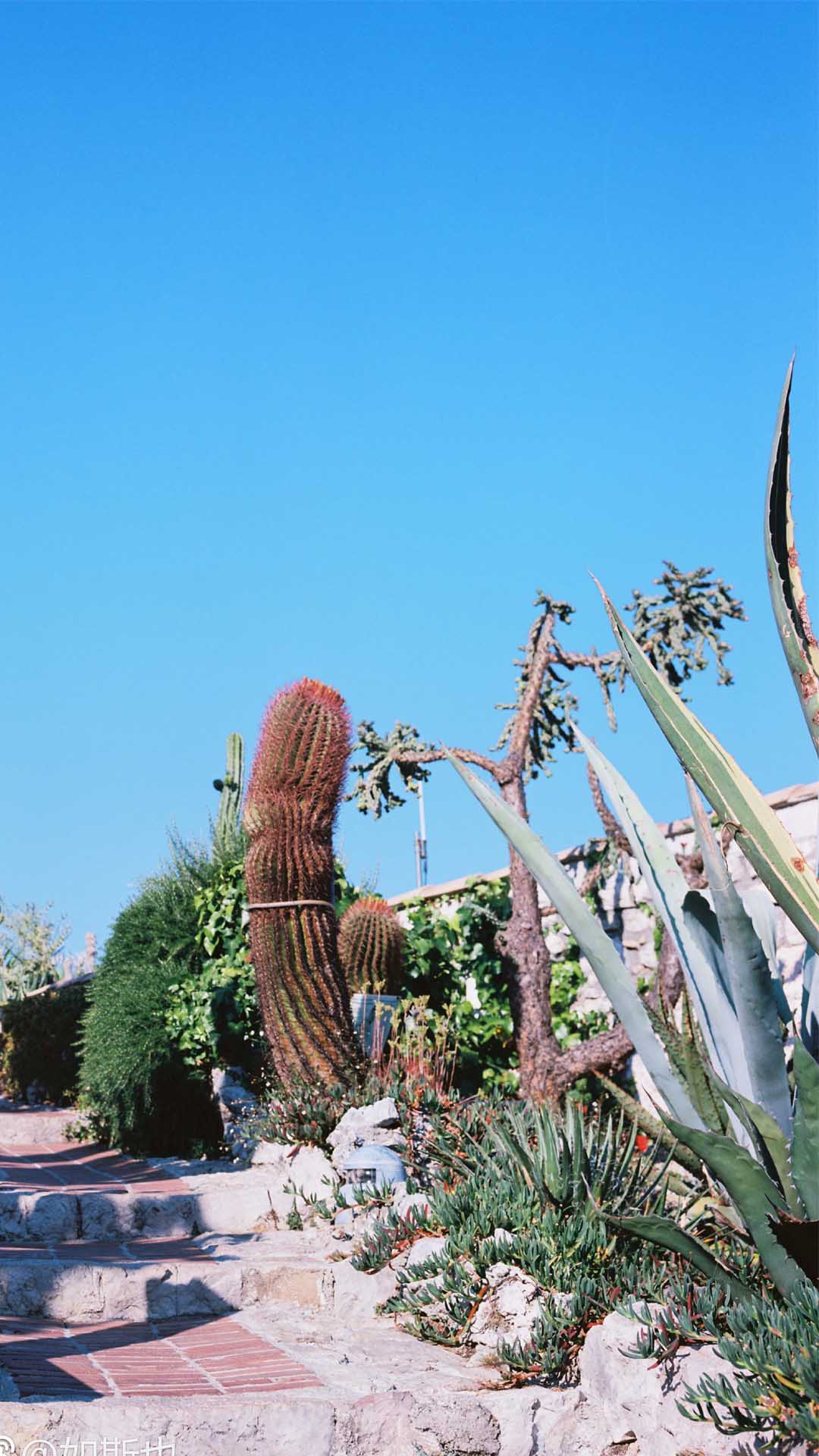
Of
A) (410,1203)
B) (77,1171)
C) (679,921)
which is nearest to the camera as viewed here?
(679,921)

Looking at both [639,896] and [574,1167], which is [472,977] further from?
[574,1167]

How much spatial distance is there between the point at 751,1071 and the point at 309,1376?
1758mm

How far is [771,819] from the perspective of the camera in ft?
8.00

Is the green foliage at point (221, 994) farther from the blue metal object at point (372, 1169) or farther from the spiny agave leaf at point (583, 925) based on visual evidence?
the spiny agave leaf at point (583, 925)

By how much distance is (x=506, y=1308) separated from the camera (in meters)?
3.66

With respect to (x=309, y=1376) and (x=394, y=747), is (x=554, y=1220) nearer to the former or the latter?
(x=309, y=1376)

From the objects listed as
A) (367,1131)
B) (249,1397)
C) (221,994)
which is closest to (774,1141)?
(249,1397)

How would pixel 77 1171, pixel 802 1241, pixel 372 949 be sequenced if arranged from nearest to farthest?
pixel 802 1241
pixel 77 1171
pixel 372 949

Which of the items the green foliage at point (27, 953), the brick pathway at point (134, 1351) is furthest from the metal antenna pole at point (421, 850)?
the brick pathway at point (134, 1351)

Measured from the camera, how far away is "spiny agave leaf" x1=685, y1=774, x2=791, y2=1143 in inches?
107

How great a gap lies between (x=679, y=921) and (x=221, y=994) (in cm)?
470

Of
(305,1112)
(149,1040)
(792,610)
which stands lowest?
(305,1112)

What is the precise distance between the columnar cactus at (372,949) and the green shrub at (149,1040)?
1.01 metres

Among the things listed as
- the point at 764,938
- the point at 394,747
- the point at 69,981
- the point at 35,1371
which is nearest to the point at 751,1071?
the point at 764,938
